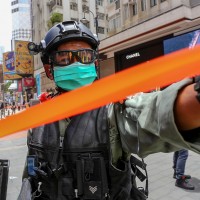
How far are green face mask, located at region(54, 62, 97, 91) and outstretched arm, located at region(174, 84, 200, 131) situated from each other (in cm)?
100

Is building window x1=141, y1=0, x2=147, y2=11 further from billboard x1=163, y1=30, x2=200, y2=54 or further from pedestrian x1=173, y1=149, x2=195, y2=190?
pedestrian x1=173, y1=149, x2=195, y2=190

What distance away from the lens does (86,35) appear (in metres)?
1.83

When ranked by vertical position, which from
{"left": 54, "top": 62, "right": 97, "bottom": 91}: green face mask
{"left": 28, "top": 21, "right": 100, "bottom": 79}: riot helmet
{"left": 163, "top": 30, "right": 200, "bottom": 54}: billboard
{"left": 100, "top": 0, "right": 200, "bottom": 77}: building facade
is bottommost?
{"left": 54, "top": 62, "right": 97, "bottom": 91}: green face mask

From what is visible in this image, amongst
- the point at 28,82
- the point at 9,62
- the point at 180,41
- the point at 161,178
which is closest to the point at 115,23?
the point at 180,41

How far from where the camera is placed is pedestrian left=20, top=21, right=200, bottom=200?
2.53 feet

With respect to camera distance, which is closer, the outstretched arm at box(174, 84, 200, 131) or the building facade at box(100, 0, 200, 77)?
the outstretched arm at box(174, 84, 200, 131)

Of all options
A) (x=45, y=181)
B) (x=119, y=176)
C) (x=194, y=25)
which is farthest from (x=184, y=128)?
(x=194, y=25)

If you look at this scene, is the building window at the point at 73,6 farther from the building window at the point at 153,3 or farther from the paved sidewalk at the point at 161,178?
the paved sidewalk at the point at 161,178

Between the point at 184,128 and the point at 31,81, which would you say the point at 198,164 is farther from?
the point at 31,81

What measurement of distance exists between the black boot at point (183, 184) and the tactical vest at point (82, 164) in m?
3.21

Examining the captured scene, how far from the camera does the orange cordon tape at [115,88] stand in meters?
0.63

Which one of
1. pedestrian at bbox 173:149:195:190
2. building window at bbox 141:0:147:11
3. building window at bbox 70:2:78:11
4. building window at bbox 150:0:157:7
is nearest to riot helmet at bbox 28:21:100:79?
pedestrian at bbox 173:149:195:190

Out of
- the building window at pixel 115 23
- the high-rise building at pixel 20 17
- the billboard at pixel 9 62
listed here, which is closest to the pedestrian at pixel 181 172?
the building window at pixel 115 23

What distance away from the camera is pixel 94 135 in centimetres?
137
